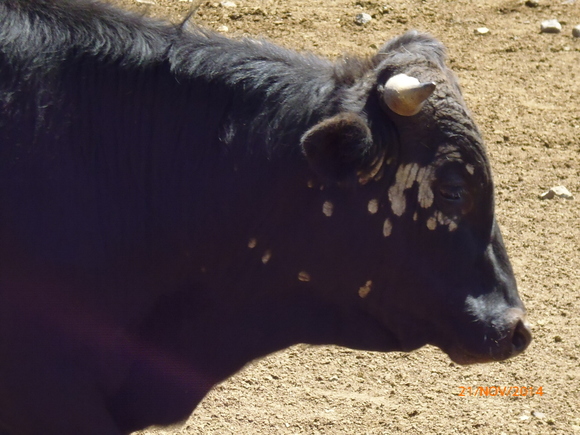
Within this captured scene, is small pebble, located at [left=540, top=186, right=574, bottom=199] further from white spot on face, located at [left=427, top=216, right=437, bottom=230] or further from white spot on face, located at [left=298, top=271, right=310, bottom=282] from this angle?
white spot on face, located at [left=298, top=271, right=310, bottom=282]

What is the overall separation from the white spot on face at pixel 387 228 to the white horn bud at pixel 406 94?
0.44 meters

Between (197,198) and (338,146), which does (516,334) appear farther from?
(197,198)

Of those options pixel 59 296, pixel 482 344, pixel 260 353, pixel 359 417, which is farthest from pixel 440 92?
pixel 359 417

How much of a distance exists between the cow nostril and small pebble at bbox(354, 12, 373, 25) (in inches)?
245

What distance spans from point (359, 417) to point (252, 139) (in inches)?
90.5

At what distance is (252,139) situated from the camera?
354 centimetres

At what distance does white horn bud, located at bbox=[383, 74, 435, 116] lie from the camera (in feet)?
11.0

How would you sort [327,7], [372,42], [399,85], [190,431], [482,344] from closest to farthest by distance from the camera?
[399,85], [482,344], [190,431], [372,42], [327,7]

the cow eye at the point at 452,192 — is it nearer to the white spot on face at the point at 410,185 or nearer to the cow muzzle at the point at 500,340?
the white spot on face at the point at 410,185

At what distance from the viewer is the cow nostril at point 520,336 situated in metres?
3.80

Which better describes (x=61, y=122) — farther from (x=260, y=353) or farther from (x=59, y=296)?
(x=260, y=353)

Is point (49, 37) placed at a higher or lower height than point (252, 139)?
higher
